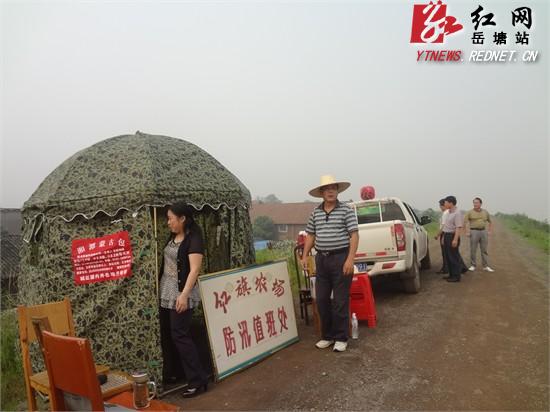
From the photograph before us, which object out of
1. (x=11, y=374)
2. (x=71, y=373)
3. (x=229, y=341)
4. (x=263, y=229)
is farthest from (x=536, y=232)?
(x=71, y=373)

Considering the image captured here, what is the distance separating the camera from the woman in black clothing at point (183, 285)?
13.7ft

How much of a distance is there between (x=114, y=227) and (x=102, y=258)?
380 millimetres

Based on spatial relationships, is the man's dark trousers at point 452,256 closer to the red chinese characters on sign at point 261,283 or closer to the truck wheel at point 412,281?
the truck wheel at point 412,281

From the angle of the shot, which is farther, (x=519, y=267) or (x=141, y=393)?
(x=519, y=267)

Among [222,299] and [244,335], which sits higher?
[222,299]

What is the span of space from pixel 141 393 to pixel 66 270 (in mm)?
2143

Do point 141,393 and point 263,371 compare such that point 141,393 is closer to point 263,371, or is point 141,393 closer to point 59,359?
point 59,359

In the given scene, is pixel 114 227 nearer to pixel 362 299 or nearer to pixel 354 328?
pixel 354 328

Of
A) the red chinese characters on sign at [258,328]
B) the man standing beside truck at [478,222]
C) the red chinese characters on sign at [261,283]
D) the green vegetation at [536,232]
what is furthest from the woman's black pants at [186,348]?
the green vegetation at [536,232]

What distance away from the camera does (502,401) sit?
372cm

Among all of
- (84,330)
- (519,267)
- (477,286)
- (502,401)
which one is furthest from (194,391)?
(519,267)

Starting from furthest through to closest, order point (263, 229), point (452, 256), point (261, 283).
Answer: point (263, 229)
point (452, 256)
point (261, 283)

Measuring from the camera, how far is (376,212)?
8617mm

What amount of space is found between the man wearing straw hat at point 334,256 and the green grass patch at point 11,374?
3599 mm
